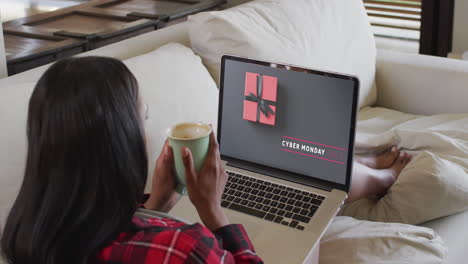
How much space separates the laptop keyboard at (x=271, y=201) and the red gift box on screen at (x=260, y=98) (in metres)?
0.14

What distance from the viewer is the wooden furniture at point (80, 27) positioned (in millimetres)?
1841

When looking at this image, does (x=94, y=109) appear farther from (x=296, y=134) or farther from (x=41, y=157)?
(x=296, y=134)

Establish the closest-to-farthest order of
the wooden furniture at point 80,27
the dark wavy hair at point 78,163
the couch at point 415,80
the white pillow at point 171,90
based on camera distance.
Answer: the dark wavy hair at point 78,163, the white pillow at point 171,90, the wooden furniture at point 80,27, the couch at point 415,80

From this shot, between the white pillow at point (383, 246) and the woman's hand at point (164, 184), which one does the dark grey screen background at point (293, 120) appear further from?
the woman's hand at point (164, 184)

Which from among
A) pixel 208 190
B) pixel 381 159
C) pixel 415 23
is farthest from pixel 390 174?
pixel 415 23

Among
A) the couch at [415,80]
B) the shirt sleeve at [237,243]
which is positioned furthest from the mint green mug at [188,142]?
the couch at [415,80]

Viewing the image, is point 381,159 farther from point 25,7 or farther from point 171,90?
point 25,7

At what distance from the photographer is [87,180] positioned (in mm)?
877

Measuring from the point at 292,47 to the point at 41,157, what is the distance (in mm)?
1234

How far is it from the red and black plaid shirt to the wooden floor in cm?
105

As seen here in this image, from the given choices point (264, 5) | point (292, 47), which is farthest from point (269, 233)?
point (264, 5)

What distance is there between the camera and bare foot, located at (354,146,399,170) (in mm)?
1890

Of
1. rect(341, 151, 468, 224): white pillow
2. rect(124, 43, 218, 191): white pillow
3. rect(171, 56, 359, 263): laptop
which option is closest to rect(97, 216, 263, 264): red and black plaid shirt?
rect(171, 56, 359, 263): laptop

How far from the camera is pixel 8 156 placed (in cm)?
127
